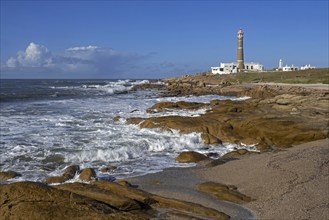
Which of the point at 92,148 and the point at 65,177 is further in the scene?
the point at 92,148

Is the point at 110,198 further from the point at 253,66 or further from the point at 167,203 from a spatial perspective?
the point at 253,66

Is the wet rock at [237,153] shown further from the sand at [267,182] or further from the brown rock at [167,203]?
the brown rock at [167,203]

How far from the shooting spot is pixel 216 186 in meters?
8.99

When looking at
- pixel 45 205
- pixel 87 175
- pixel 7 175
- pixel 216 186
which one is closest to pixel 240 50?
pixel 87 175

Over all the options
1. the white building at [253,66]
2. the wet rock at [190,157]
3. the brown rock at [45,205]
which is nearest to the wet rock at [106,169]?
the wet rock at [190,157]

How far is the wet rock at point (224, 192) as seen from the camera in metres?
8.30

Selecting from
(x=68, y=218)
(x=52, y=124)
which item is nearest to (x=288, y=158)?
(x=68, y=218)

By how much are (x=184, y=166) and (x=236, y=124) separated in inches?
244

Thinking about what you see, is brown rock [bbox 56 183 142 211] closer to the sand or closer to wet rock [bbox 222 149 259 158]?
the sand

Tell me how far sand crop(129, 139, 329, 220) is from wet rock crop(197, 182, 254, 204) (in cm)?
17

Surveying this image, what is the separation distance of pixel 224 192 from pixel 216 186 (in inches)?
16.0

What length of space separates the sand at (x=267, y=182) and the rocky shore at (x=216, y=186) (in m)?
0.02

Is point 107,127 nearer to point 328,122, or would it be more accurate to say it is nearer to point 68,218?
point 328,122

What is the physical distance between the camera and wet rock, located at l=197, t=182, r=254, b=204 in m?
8.30
